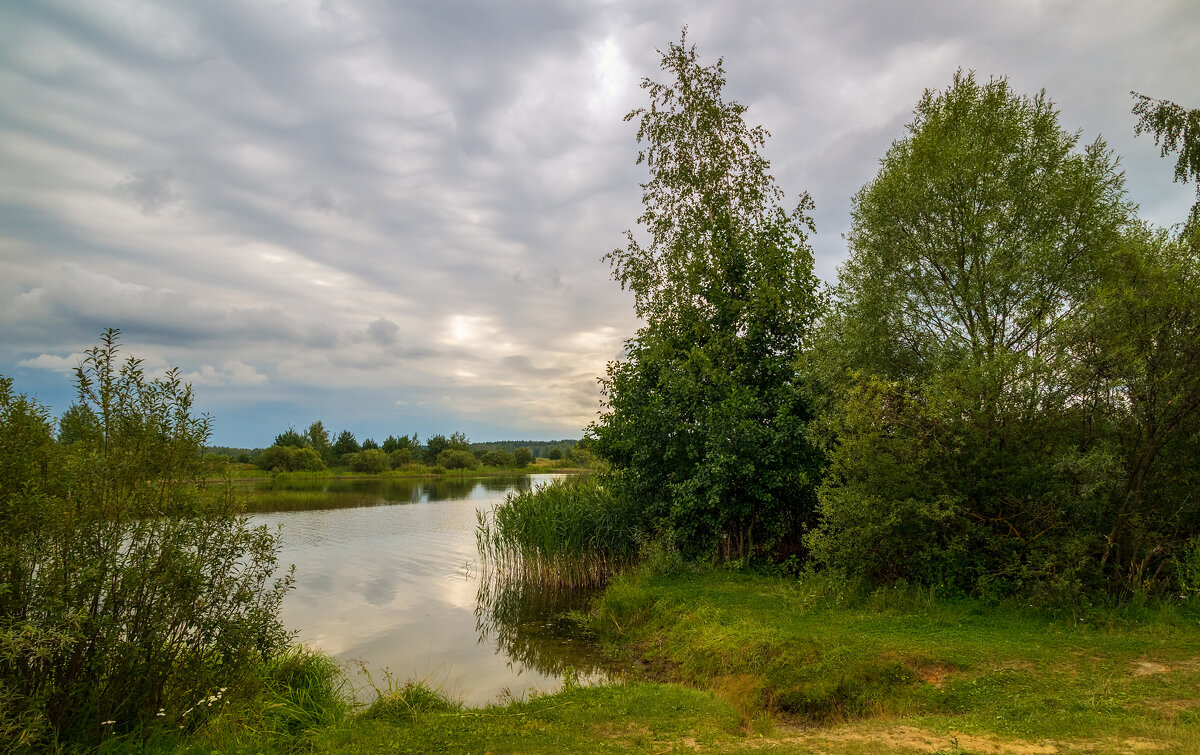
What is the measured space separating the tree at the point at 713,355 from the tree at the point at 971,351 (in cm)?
148

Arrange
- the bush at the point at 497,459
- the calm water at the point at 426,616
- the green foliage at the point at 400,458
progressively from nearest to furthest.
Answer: the calm water at the point at 426,616 < the green foliage at the point at 400,458 < the bush at the point at 497,459

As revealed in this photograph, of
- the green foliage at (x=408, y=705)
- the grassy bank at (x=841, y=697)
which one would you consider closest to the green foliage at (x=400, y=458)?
the grassy bank at (x=841, y=697)

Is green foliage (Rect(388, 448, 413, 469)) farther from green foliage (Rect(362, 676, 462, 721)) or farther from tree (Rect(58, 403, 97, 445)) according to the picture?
tree (Rect(58, 403, 97, 445))

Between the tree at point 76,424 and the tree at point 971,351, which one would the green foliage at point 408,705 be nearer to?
the tree at point 76,424

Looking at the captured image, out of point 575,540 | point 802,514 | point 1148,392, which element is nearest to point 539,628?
point 575,540

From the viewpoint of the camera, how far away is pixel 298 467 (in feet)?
216

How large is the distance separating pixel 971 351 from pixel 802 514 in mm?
5020

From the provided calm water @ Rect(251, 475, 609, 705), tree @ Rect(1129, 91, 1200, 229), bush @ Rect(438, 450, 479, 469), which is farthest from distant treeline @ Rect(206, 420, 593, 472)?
tree @ Rect(1129, 91, 1200, 229)

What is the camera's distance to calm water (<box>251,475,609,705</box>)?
37.1ft

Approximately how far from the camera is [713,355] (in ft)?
52.7

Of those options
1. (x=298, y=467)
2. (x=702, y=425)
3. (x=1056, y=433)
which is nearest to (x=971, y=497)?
(x=1056, y=433)

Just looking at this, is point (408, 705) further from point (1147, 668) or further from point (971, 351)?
point (971, 351)

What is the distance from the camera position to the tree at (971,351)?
1041cm

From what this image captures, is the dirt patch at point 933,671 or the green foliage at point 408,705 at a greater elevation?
the dirt patch at point 933,671
